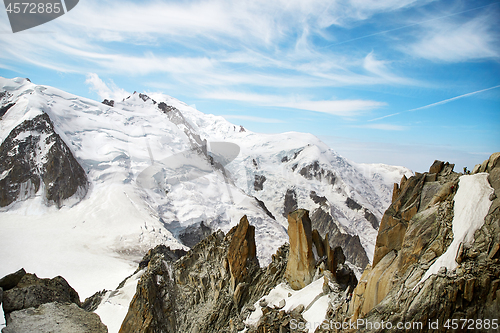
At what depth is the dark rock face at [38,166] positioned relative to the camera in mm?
86125

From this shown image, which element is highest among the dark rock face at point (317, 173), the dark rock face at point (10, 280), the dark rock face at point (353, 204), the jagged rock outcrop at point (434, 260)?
the jagged rock outcrop at point (434, 260)

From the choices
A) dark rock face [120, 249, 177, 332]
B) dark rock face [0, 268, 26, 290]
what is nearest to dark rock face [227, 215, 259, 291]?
dark rock face [120, 249, 177, 332]

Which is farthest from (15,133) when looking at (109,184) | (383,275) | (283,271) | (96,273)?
(383,275)

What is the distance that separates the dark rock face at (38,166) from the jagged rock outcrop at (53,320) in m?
70.4

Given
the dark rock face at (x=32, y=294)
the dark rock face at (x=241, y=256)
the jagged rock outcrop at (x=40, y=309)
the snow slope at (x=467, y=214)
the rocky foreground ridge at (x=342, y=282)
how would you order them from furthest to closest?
the dark rock face at (x=241, y=256) < the dark rock face at (x=32, y=294) < the jagged rock outcrop at (x=40, y=309) < the snow slope at (x=467, y=214) < the rocky foreground ridge at (x=342, y=282)

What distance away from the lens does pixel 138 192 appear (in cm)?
9644

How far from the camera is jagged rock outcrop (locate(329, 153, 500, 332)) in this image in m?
10.2

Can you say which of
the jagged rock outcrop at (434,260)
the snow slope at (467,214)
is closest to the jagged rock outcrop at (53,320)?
the jagged rock outcrop at (434,260)

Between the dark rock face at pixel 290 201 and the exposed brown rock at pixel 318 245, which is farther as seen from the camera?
the dark rock face at pixel 290 201

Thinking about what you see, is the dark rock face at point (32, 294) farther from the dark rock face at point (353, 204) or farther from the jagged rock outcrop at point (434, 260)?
the dark rock face at point (353, 204)

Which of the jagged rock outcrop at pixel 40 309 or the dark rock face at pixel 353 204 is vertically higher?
the jagged rock outcrop at pixel 40 309

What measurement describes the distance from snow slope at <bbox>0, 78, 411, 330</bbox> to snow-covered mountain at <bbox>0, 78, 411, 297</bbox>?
1.24 ft

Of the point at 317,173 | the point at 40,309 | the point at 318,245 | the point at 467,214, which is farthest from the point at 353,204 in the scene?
the point at 467,214

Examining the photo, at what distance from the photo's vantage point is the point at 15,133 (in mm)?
90875
